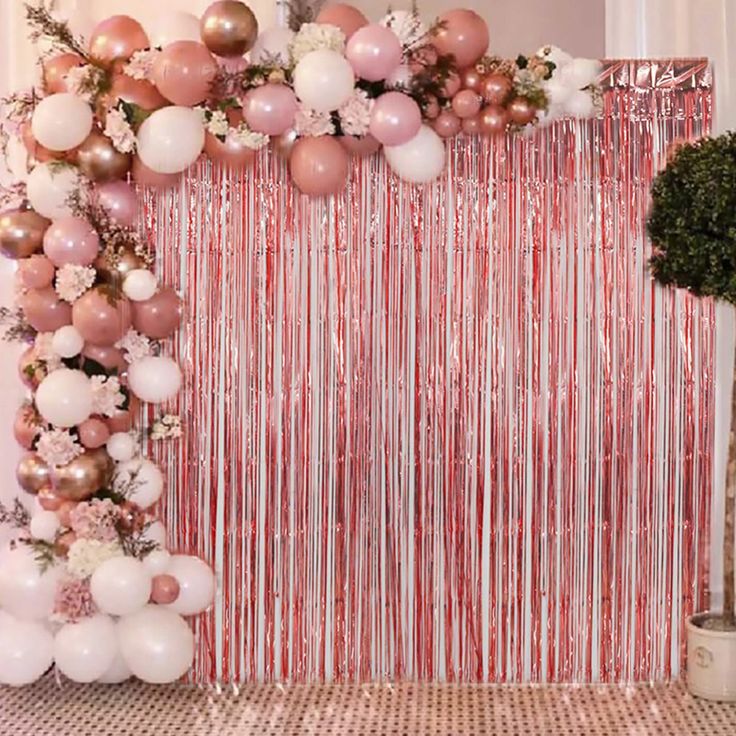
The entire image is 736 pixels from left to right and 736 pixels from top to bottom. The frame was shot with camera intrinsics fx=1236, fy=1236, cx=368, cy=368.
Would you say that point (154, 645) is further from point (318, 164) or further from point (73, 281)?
point (318, 164)

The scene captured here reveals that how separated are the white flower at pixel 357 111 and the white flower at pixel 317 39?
138 mm

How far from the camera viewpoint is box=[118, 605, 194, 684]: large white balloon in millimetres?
3566

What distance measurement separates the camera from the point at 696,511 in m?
3.83

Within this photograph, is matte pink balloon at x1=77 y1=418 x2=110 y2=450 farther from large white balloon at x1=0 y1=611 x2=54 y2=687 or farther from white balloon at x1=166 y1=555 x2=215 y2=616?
large white balloon at x1=0 y1=611 x2=54 y2=687

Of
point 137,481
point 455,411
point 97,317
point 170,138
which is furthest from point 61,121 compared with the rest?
point 455,411

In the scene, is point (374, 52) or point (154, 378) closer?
point (374, 52)

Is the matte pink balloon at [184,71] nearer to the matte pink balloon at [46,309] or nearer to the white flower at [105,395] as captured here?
the matte pink balloon at [46,309]

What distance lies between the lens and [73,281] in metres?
3.55

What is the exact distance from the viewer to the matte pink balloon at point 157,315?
365cm

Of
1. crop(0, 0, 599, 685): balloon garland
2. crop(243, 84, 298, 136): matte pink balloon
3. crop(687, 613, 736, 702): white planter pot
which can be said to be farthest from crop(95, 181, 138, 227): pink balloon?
crop(687, 613, 736, 702): white planter pot

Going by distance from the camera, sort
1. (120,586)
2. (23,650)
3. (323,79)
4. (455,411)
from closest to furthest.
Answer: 1. (323,79)
2. (120,586)
3. (23,650)
4. (455,411)

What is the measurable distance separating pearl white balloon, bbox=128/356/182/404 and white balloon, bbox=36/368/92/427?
158 mm

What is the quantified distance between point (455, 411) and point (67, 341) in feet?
3.90

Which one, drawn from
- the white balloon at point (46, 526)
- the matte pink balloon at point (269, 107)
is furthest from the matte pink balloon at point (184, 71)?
the white balloon at point (46, 526)
